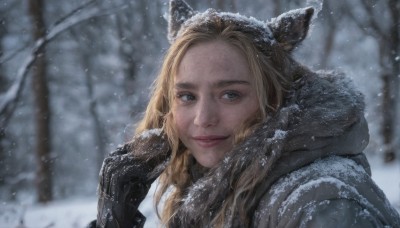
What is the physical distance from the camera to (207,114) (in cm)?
202

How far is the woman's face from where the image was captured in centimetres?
202

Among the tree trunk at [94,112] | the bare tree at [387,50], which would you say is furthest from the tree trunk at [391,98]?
the tree trunk at [94,112]

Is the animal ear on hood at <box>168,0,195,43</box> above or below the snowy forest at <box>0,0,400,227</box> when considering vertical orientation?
below

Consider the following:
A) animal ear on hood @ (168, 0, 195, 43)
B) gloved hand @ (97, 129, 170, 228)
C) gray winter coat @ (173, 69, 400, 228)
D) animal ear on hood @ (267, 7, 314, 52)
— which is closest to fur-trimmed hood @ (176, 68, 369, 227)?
gray winter coat @ (173, 69, 400, 228)

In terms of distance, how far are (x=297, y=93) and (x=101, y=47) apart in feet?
50.0

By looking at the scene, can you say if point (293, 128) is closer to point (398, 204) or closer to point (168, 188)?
point (168, 188)

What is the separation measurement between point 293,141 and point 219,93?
461mm

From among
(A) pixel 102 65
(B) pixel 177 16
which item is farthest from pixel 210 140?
(A) pixel 102 65

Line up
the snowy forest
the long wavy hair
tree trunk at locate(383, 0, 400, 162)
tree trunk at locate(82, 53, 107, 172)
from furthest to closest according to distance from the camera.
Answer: tree trunk at locate(82, 53, 107, 172)
tree trunk at locate(383, 0, 400, 162)
the snowy forest
the long wavy hair

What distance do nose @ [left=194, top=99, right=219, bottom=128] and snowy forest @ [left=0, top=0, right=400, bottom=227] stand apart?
2.86ft

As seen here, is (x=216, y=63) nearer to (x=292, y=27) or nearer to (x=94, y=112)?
(x=292, y=27)

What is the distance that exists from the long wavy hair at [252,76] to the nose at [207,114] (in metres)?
0.12

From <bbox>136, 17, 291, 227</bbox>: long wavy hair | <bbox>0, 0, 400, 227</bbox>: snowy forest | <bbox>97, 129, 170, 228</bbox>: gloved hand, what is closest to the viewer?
<bbox>136, 17, 291, 227</bbox>: long wavy hair

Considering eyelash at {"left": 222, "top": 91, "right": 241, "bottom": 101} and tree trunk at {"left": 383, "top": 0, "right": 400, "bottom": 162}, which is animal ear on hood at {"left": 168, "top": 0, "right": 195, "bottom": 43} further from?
tree trunk at {"left": 383, "top": 0, "right": 400, "bottom": 162}
